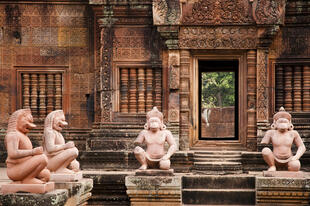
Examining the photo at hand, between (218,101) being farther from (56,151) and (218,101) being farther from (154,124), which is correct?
(56,151)

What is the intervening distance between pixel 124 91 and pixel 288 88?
3549mm

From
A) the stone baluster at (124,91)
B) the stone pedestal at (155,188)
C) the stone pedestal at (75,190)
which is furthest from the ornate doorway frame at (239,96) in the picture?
the stone pedestal at (75,190)

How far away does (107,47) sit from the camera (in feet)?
40.7

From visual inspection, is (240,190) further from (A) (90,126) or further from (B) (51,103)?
(B) (51,103)

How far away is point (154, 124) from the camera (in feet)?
33.2

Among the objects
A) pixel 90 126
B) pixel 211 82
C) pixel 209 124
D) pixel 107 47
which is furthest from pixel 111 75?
pixel 211 82

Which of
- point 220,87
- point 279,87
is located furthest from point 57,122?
point 220,87

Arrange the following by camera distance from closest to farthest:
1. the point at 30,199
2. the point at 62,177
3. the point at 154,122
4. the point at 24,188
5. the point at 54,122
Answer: the point at 30,199
the point at 24,188
the point at 62,177
the point at 54,122
the point at 154,122

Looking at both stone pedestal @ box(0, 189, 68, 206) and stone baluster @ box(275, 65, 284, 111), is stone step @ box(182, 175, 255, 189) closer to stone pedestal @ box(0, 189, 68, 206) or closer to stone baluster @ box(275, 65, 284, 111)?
stone baluster @ box(275, 65, 284, 111)

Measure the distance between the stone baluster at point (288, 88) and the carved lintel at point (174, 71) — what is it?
234 cm

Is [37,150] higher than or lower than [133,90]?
lower

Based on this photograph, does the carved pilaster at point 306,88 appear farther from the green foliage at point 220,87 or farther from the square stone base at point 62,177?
the green foliage at point 220,87

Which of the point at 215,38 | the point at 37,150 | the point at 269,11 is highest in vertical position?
the point at 269,11

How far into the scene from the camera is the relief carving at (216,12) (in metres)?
12.0
